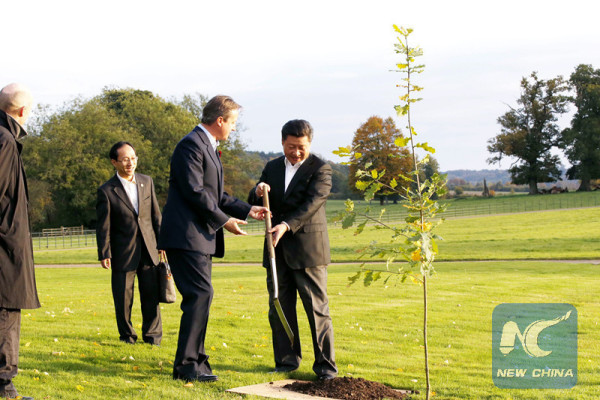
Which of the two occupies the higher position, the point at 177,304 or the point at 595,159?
the point at 595,159

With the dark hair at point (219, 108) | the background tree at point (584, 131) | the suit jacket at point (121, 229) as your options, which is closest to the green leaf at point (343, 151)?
the dark hair at point (219, 108)

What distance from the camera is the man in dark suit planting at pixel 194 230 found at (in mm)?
5977

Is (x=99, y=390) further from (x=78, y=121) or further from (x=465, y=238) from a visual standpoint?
(x=78, y=121)

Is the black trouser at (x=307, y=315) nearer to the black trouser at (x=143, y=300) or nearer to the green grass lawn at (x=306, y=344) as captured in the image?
the green grass lawn at (x=306, y=344)

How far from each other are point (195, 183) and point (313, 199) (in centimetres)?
109

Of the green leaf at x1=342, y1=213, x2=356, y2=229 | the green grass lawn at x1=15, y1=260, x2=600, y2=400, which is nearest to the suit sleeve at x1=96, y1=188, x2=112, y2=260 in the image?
the green grass lawn at x1=15, y1=260, x2=600, y2=400

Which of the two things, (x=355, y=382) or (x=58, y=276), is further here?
(x=58, y=276)

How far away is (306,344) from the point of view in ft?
26.4

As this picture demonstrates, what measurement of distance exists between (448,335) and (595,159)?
260ft

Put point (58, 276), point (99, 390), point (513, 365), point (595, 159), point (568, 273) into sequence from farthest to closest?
point (595, 159) → point (58, 276) → point (568, 273) → point (513, 365) → point (99, 390)

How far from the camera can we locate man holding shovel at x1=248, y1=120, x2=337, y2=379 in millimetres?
6180

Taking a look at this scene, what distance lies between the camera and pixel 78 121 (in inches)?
2328

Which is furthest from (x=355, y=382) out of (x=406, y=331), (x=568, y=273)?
(x=568, y=273)

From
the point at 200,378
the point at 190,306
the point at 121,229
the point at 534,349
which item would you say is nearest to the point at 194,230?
the point at 190,306
